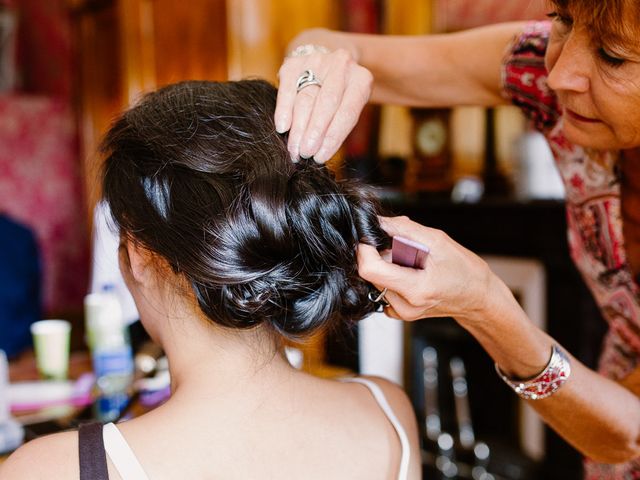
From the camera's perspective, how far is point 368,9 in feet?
12.2

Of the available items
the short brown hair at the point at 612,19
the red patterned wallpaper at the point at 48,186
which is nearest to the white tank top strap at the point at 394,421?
the short brown hair at the point at 612,19

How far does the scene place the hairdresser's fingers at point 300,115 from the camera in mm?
866

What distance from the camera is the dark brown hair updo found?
821 millimetres

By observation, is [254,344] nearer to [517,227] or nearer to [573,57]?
[573,57]

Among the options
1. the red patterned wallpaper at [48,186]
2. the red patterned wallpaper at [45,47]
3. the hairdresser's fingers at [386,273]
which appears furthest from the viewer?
the red patterned wallpaper at [45,47]

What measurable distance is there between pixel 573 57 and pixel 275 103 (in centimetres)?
42

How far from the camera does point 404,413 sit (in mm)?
1041

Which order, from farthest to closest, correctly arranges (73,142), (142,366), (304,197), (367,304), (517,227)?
(73,142) < (517,227) < (142,366) < (367,304) < (304,197)

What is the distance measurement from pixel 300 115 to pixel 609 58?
410 mm

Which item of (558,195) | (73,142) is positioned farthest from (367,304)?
(73,142)

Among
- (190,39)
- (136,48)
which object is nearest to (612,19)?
(190,39)

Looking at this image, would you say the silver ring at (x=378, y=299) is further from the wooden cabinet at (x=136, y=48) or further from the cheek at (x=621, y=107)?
the wooden cabinet at (x=136, y=48)

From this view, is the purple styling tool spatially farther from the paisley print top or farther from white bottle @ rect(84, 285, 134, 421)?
white bottle @ rect(84, 285, 134, 421)

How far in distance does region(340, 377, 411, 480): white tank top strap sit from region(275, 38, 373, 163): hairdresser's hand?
38cm
